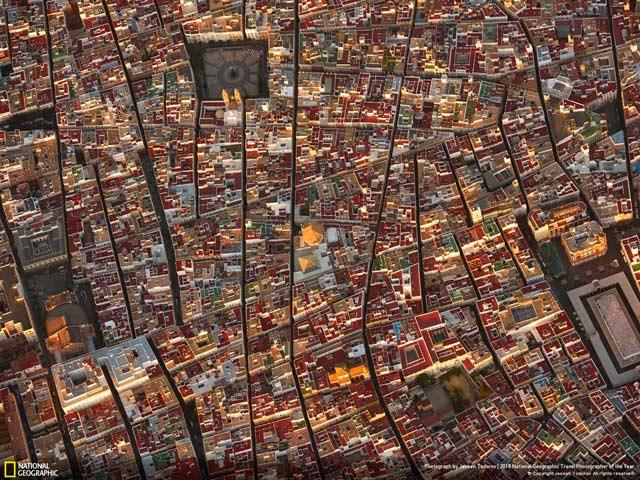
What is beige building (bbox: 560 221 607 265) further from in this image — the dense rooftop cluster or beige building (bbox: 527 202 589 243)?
beige building (bbox: 527 202 589 243)

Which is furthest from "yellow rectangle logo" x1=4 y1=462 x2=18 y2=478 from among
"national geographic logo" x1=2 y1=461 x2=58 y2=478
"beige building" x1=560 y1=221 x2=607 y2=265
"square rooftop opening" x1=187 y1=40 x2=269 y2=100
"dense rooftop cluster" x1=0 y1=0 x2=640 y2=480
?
"beige building" x1=560 y1=221 x2=607 y2=265

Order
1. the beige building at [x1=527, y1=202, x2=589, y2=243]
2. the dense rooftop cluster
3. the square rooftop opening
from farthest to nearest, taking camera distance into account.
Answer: the square rooftop opening, the beige building at [x1=527, y1=202, x2=589, y2=243], the dense rooftop cluster

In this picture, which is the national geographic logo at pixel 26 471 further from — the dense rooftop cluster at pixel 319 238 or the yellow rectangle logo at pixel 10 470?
the dense rooftop cluster at pixel 319 238

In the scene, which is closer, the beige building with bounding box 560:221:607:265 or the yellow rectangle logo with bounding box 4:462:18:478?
the yellow rectangle logo with bounding box 4:462:18:478

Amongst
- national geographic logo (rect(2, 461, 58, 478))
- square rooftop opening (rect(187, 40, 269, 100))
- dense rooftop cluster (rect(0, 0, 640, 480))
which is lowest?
national geographic logo (rect(2, 461, 58, 478))

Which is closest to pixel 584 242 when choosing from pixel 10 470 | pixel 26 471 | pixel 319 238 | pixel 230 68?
pixel 319 238

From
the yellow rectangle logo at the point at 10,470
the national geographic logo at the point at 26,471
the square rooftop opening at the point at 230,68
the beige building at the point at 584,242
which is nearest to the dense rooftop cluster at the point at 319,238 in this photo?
A: the beige building at the point at 584,242
